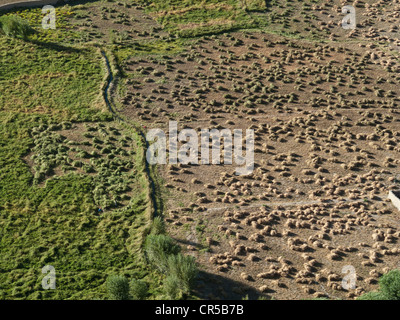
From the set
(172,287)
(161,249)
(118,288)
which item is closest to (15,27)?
(161,249)

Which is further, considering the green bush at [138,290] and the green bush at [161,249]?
the green bush at [161,249]

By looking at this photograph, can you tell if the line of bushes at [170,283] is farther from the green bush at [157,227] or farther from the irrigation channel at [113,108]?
the irrigation channel at [113,108]

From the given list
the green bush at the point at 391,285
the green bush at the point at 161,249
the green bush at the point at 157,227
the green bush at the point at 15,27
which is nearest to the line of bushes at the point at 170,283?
the green bush at the point at 161,249

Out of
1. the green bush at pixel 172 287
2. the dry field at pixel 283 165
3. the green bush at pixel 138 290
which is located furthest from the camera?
the dry field at pixel 283 165

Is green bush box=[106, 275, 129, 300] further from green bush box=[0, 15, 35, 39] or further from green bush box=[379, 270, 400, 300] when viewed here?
green bush box=[0, 15, 35, 39]

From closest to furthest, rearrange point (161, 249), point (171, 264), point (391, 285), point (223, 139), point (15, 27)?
point (391, 285) < point (171, 264) < point (161, 249) < point (223, 139) < point (15, 27)

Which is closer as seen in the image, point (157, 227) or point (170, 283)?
point (170, 283)

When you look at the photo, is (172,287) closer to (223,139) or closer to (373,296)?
(373,296)

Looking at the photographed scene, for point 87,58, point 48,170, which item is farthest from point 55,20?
point 48,170

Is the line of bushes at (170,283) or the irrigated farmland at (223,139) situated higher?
the irrigated farmland at (223,139)
